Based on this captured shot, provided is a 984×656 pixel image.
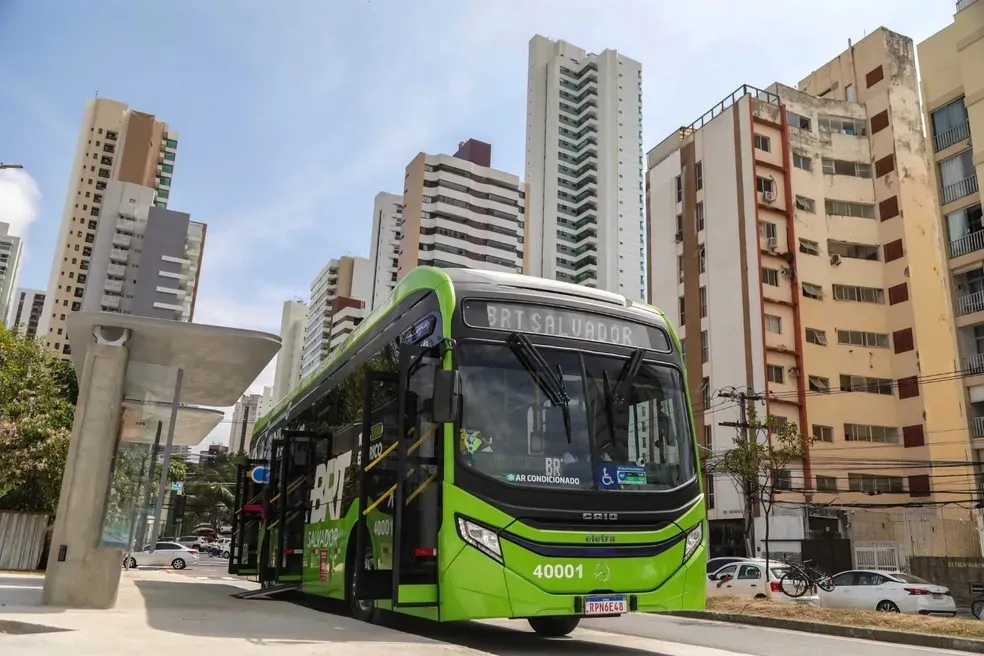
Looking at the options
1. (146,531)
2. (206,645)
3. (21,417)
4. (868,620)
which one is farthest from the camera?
(21,417)

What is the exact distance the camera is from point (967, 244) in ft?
112

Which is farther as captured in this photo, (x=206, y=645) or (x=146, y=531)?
(x=146, y=531)

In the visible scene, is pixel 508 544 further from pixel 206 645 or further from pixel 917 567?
pixel 917 567

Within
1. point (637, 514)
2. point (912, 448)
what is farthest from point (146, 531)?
point (912, 448)

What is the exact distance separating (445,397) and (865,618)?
935 centimetres

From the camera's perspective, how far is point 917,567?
103 feet

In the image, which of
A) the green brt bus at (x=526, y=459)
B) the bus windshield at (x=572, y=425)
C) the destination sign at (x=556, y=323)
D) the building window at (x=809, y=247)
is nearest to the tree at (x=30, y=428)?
the green brt bus at (x=526, y=459)

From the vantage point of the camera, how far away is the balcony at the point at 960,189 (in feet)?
112

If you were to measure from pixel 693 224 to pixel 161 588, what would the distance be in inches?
1601

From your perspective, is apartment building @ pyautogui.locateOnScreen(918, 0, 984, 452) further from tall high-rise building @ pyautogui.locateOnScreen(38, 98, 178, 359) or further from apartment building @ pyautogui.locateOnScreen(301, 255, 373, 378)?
tall high-rise building @ pyautogui.locateOnScreen(38, 98, 178, 359)

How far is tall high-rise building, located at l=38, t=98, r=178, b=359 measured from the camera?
105188 mm

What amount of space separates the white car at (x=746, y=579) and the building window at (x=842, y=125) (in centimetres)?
3513

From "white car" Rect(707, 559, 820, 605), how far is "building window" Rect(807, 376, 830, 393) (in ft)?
77.8

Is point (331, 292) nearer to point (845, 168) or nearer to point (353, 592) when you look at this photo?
point (845, 168)
